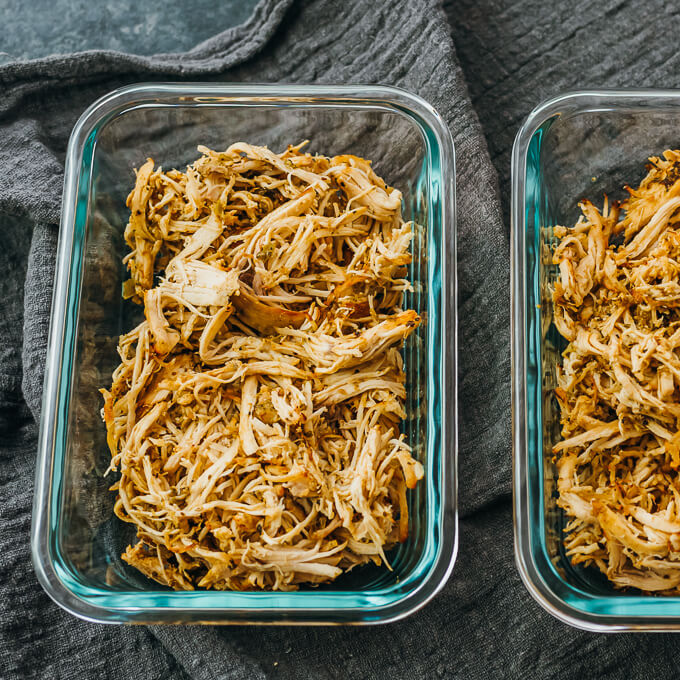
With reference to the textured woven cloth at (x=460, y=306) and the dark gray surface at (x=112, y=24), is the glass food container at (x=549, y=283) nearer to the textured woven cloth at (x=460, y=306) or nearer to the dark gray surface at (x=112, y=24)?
the textured woven cloth at (x=460, y=306)

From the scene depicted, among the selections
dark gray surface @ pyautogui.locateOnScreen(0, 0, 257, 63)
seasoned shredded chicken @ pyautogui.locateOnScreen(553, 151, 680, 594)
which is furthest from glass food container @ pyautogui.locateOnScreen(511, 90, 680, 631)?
dark gray surface @ pyautogui.locateOnScreen(0, 0, 257, 63)

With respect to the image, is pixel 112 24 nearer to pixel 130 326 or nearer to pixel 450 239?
pixel 130 326

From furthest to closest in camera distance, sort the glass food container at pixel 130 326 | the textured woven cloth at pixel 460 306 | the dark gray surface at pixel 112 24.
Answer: the dark gray surface at pixel 112 24 < the textured woven cloth at pixel 460 306 < the glass food container at pixel 130 326

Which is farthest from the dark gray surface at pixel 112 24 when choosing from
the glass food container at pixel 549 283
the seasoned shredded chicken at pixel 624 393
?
the seasoned shredded chicken at pixel 624 393

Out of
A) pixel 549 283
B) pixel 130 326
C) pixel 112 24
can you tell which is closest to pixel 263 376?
pixel 130 326

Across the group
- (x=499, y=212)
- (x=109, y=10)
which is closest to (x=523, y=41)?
(x=499, y=212)

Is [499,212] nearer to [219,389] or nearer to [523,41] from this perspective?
[523,41]
